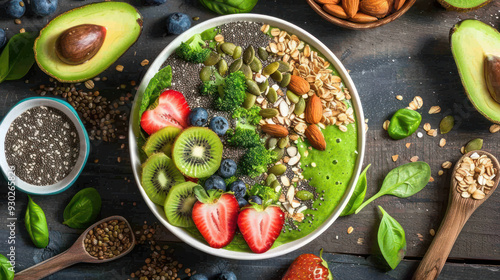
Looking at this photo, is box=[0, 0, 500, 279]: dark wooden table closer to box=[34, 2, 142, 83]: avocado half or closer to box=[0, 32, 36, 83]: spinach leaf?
box=[0, 32, 36, 83]: spinach leaf

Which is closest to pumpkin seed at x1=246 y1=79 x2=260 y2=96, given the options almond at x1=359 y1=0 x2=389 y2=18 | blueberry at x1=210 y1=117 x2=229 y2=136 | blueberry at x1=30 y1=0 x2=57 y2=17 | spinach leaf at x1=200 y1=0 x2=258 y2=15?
blueberry at x1=210 y1=117 x2=229 y2=136


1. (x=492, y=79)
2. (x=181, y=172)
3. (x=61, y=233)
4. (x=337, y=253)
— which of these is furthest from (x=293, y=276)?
(x=492, y=79)

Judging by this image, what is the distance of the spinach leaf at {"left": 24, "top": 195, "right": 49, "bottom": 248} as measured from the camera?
185 cm

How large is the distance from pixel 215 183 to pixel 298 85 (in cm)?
57

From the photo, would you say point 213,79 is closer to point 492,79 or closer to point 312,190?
point 312,190

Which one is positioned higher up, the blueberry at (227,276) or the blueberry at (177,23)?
the blueberry at (177,23)

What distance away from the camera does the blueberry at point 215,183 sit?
1621 millimetres

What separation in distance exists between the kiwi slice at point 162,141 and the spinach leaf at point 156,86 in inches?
4.3

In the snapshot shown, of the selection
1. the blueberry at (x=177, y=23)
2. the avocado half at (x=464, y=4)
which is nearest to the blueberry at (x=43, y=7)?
the blueberry at (x=177, y=23)

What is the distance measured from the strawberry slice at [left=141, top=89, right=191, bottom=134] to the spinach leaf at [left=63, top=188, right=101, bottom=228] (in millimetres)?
509

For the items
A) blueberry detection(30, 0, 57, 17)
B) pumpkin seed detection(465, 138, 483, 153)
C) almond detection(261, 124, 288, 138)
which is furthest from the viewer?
pumpkin seed detection(465, 138, 483, 153)

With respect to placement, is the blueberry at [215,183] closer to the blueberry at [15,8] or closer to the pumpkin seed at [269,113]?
the pumpkin seed at [269,113]

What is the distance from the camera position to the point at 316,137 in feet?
5.64

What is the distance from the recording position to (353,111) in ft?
5.91
